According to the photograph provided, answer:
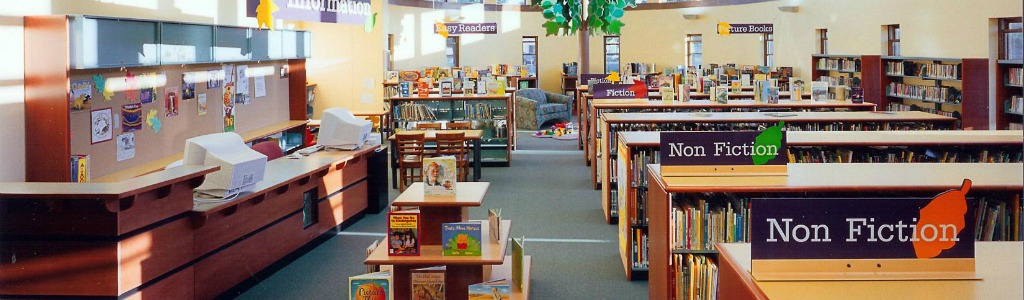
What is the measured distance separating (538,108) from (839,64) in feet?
19.5

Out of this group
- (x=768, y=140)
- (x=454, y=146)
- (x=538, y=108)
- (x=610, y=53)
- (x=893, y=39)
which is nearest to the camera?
(x=768, y=140)

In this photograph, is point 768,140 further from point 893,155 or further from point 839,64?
point 839,64

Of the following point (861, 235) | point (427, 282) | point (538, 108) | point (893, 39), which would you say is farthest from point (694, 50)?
point (861, 235)

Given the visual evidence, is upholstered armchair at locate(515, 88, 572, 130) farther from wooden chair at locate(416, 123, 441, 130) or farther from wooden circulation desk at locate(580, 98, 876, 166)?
wooden circulation desk at locate(580, 98, 876, 166)

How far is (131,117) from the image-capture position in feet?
24.2

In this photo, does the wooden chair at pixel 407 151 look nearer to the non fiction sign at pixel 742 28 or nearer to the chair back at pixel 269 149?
the chair back at pixel 269 149

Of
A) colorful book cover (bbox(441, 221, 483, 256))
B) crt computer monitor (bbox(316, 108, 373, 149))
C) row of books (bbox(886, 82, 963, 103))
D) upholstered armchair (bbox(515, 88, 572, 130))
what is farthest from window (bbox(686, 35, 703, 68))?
colorful book cover (bbox(441, 221, 483, 256))

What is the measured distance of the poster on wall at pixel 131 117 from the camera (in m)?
7.27

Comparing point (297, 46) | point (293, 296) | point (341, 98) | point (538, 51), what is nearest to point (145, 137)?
point (293, 296)

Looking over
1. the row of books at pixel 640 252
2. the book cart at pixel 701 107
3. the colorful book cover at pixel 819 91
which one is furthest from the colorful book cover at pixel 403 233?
the colorful book cover at pixel 819 91

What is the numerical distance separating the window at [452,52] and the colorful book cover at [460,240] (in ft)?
63.3

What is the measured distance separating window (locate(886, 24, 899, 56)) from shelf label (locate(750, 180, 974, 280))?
13966 mm

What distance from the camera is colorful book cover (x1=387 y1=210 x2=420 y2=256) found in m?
4.95

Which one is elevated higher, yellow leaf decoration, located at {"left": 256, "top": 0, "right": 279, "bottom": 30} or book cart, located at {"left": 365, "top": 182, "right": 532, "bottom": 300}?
yellow leaf decoration, located at {"left": 256, "top": 0, "right": 279, "bottom": 30}
